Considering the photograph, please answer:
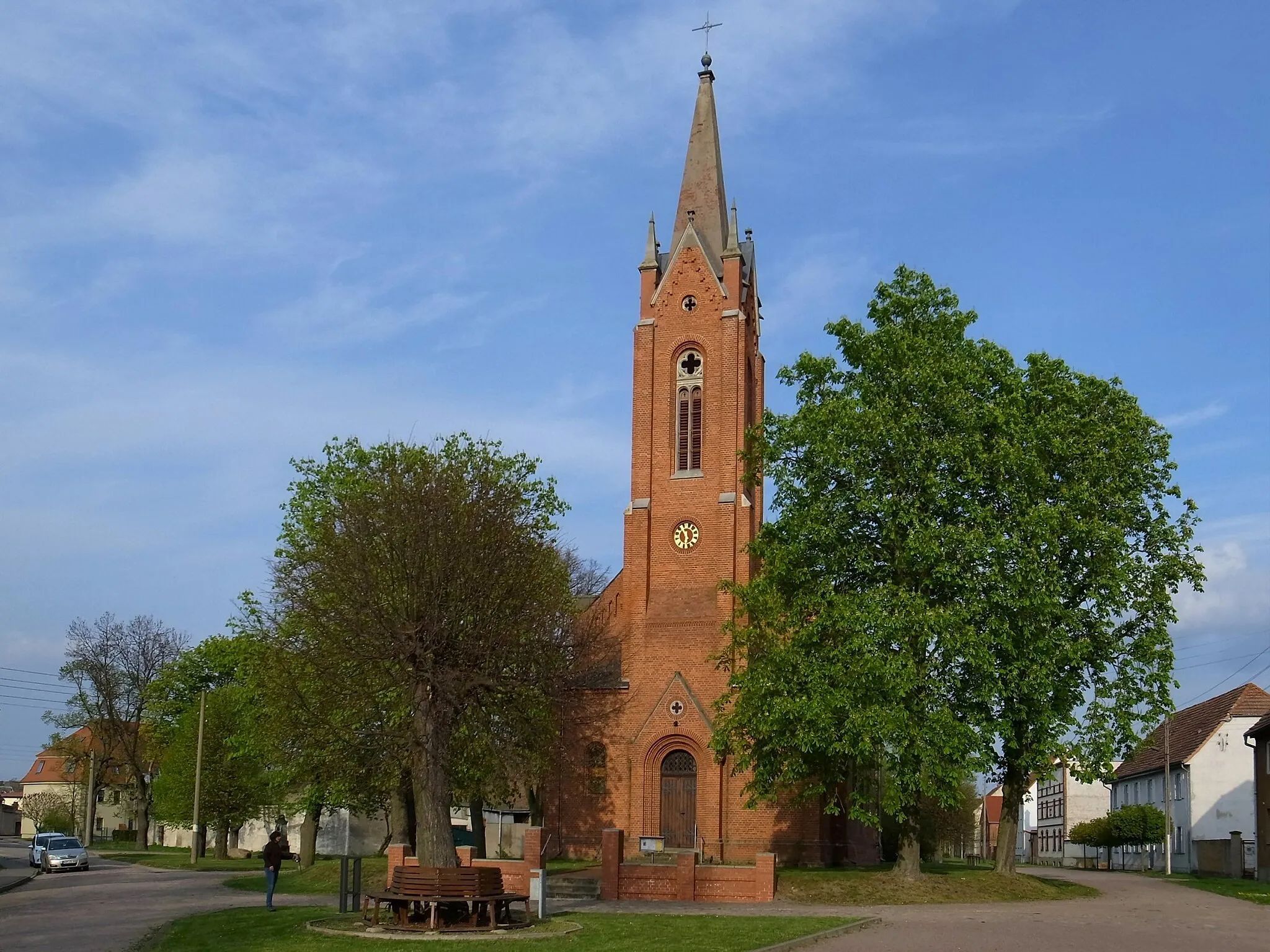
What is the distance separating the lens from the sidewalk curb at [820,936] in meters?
17.3

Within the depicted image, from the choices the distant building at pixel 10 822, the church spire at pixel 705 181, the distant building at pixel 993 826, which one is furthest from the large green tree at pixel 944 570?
the distant building at pixel 10 822

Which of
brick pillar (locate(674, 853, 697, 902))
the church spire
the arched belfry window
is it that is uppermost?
the church spire

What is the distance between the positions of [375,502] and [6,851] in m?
56.2

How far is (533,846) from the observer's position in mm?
28344

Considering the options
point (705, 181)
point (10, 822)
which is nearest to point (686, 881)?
point (705, 181)

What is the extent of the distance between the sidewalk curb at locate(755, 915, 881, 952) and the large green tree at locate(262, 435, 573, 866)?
7.56 meters

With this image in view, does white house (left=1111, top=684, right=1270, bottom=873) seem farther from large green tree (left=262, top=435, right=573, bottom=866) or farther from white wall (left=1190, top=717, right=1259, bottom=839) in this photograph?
large green tree (left=262, top=435, right=573, bottom=866)

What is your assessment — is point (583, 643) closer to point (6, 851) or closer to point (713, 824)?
point (713, 824)

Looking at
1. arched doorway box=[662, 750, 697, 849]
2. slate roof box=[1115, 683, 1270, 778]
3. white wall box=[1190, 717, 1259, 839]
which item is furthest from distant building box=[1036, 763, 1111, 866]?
arched doorway box=[662, 750, 697, 849]

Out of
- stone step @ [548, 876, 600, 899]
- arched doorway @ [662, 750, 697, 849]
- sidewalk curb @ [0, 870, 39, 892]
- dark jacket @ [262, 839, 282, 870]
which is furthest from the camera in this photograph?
arched doorway @ [662, 750, 697, 849]

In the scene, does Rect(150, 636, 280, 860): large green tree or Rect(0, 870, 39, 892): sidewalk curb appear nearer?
Rect(0, 870, 39, 892): sidewalk curb

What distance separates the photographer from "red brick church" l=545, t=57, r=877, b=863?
127 feet

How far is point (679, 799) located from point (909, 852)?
10562mm

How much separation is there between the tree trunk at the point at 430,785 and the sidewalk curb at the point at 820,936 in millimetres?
7461
